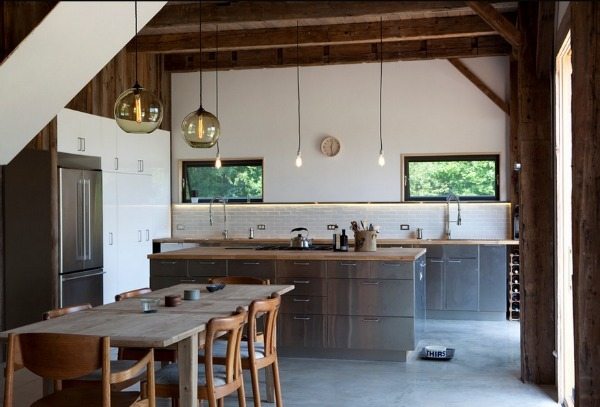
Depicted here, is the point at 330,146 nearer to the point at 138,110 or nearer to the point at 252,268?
the point at 252,268

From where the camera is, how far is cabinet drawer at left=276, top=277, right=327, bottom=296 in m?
6.92

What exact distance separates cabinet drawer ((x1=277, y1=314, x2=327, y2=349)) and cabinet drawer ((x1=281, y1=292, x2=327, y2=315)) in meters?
0.05

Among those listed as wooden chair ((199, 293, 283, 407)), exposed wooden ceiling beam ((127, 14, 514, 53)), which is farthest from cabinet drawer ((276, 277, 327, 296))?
exposed wooden ceiling beam ((127, 14, 514, 53))

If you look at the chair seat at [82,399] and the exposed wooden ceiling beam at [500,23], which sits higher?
the exposed wooden ceiling beam at [500,23]

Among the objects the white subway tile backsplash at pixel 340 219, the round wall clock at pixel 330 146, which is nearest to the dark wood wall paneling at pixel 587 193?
the white subway tile backsplash at pixel 340 219

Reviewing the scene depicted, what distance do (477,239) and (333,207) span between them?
2045mm

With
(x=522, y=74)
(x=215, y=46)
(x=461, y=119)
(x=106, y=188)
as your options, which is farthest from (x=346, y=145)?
(x=522, y=74)

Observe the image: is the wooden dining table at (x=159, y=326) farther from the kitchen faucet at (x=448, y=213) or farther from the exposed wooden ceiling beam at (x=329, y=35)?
the kitchen faucet at (x=448, y=213)

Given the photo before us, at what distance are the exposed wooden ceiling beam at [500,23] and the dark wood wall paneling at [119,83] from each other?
4.54 m

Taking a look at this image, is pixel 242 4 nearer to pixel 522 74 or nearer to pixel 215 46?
pixel 215 46

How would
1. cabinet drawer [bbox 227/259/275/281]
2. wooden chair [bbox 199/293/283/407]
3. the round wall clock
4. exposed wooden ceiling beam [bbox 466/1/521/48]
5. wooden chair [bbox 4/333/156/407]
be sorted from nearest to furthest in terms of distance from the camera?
1. wooden chair [bbox 4/333/156/407]
2. wooden chair [bbox 199/293/283/407]
3. exposed wooden ceiling beam [bbox 466/1/521/48]
4. cabinet drawer [bbox 227/259/275/281]
5. the round wall clock

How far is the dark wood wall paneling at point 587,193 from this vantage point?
10.7 ft

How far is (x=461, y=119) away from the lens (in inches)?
Answer: 390

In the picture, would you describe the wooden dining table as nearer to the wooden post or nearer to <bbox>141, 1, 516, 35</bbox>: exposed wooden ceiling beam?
the wooden post
